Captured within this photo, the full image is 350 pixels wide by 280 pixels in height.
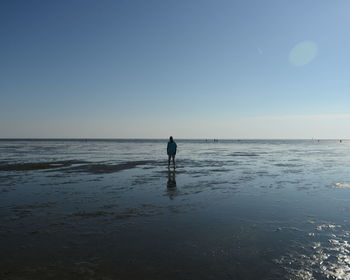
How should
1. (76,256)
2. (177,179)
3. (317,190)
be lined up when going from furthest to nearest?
(177,179)
(317,190)
(76,256)

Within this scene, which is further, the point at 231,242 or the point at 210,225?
the point at 210,225

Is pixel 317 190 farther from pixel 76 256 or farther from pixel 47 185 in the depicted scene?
pixel 47 185

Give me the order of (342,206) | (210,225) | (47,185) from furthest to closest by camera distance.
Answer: (47,185), (342,206), (210,225)

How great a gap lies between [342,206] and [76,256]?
9.76 metres

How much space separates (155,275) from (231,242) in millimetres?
2483

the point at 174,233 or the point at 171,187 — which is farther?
the point at 171,187

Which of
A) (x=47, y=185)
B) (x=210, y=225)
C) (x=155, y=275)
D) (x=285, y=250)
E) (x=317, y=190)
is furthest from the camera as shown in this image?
(x=47, y=185)

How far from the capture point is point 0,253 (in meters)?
6.50

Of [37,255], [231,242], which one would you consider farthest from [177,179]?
[37,255]

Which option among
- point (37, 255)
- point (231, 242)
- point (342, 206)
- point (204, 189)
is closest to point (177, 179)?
point (204, 189)

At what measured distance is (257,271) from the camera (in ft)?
18.8

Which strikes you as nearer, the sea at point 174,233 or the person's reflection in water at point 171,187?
the sea at point 174,233

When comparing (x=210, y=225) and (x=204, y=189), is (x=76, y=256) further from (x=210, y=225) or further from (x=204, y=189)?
(x=204, y=189)

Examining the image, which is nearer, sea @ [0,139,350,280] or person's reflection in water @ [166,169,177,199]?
sea @ [0,139,350,280]
